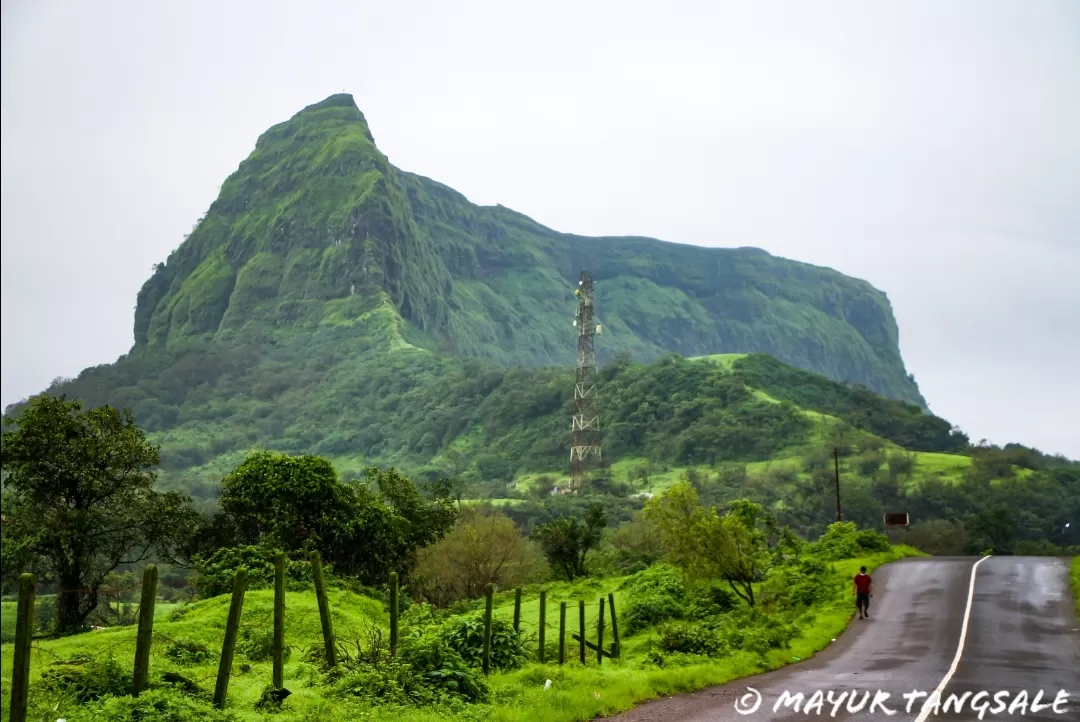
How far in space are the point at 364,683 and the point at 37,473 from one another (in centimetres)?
2514

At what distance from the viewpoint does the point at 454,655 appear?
17172 millimetres

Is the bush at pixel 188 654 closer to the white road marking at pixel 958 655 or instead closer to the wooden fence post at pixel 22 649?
the wooden fence post at pixel 22 649

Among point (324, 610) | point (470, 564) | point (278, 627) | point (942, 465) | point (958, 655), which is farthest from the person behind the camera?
point (942, 465)

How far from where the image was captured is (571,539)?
58.3m

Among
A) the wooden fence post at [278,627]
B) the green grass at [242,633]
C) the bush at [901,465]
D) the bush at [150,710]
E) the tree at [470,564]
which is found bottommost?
the tree at [470,564]

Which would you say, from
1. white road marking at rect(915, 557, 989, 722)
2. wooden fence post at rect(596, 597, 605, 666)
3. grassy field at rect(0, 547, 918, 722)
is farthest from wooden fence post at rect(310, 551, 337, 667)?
white road marking at rect(915, 557, 989, 722)

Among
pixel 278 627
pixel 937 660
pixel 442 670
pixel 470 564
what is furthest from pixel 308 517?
pixel 278 627

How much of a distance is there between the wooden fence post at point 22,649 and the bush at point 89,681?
326 centimetres

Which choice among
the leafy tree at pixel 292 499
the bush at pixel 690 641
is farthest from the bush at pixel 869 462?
the bush at pixel 690 641

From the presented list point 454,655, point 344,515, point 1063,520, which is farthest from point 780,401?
point 454,655

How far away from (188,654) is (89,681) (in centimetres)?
708

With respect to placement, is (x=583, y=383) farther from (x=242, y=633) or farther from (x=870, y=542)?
(x=242, y=633)

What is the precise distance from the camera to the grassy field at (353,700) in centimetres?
1473

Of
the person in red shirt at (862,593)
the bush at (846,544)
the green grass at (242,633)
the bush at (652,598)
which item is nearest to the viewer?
the green grass at (242,633)
